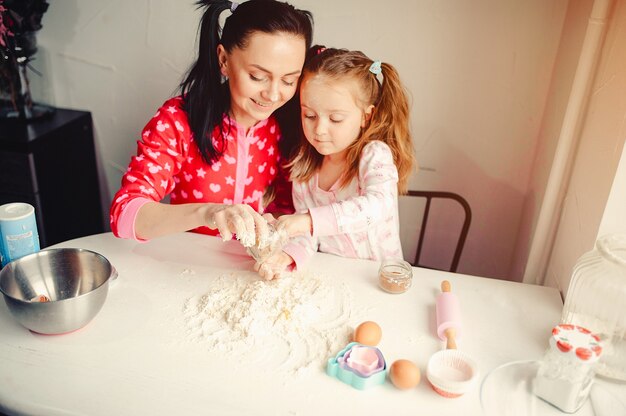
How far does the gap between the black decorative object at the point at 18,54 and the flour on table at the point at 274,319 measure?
1.22 metres

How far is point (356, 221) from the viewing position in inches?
54.2

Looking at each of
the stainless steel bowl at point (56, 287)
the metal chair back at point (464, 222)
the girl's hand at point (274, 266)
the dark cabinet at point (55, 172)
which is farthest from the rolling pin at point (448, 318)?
the dark cabinet at point (55, 172)

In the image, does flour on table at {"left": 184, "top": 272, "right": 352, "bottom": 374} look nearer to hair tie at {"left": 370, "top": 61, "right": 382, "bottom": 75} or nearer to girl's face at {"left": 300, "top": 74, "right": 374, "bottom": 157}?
girl's face at {"left": 300, "top": 74, "right": 374, "bottom": 157}

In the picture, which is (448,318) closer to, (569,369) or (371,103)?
(569,369)

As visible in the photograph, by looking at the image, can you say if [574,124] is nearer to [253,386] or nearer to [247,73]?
[247,73]

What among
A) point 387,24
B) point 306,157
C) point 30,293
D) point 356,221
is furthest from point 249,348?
point 387,24

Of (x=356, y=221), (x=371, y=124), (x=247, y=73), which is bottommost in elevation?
(x=356, y=221)

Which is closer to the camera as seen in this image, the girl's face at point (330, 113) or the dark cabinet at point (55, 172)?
the girl's face at point (330, 113)

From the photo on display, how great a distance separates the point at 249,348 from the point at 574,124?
1039 millimetres

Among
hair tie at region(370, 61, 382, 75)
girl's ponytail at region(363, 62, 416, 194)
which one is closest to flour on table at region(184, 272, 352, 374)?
girl's ponytail at region(363, 62, 416, 194)

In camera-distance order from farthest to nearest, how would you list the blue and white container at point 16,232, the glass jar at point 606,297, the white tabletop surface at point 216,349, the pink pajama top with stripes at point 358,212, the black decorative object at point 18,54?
the black decorative object at point 18,54 → the pink pajama top with stripes at point 358,212 → the blue and white container at point 16,232 → the glass jar at point 606,297 → the white tabletop surface at point 216,349

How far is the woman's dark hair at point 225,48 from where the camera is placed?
1.38 meters

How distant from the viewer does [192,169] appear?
1.62m

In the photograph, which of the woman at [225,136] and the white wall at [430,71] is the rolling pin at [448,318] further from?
the white wall at [430,71]
